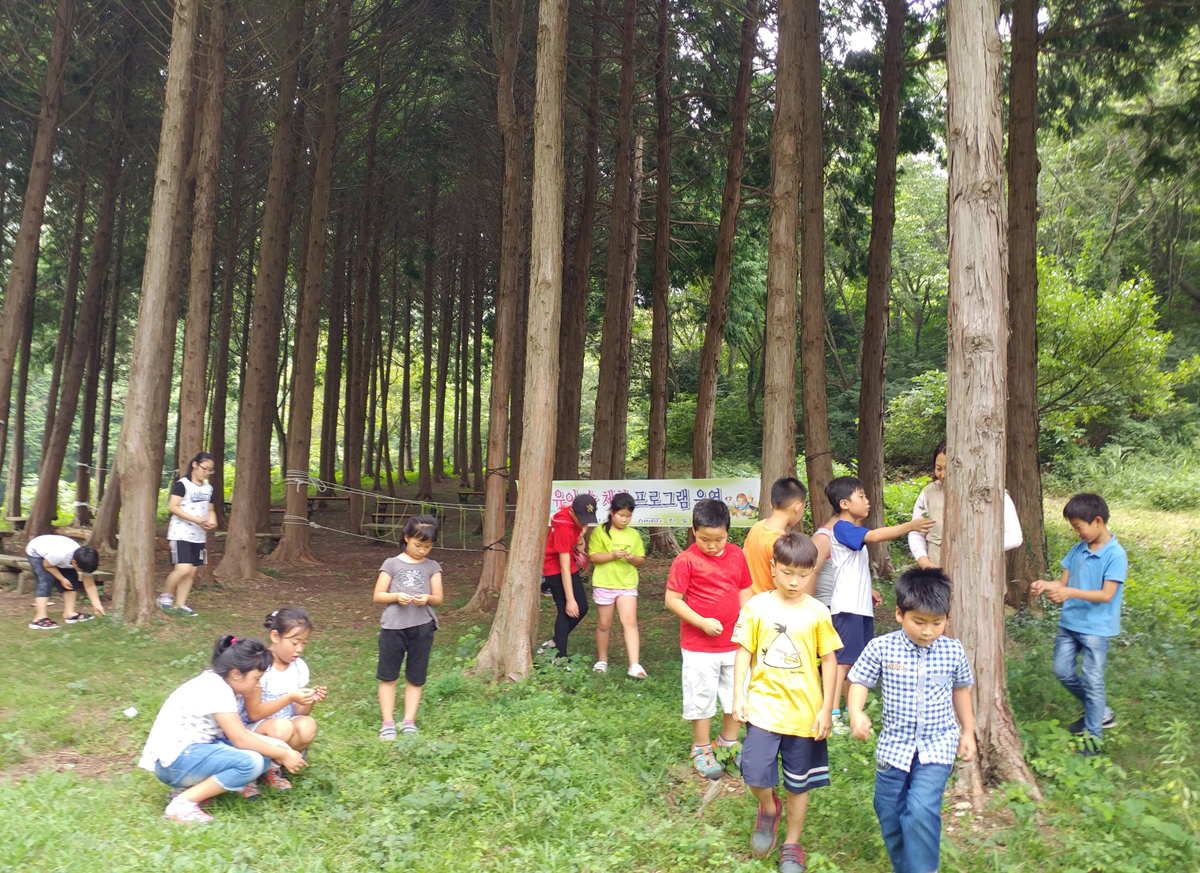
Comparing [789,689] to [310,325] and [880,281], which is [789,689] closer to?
[880,281]

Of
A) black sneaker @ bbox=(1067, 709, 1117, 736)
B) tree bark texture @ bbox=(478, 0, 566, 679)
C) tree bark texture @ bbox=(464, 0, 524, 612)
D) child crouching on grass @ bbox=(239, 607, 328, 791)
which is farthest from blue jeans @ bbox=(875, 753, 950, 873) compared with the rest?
tree bark texture @ bbox=(464, 0, 524, 612)

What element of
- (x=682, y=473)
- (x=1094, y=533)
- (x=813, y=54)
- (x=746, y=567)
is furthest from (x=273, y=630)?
(x=682, y=473)

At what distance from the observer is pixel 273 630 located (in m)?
4.61

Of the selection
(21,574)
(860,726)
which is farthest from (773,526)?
(21,574)

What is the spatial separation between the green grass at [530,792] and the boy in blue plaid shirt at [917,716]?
465mm

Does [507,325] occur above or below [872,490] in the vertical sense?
above

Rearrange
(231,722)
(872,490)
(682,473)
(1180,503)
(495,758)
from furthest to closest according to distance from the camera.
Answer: (682,473) < (1180,503) < (872,490) < (495,758) < (231,722)

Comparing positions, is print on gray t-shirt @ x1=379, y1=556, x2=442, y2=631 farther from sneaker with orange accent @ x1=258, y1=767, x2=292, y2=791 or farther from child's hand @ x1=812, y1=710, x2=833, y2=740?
child's hand @ x1=812, y1=710, x2=833, y2=740

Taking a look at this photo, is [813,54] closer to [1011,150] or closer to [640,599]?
[1011,150]

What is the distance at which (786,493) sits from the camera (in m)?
4.86

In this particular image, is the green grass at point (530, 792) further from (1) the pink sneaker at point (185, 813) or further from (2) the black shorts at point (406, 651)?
(2) the black shorts at point (406, 651)

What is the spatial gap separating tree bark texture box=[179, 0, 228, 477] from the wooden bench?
1.54 metres

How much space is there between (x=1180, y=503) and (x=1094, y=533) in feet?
54.0

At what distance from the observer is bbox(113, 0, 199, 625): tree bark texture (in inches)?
331
